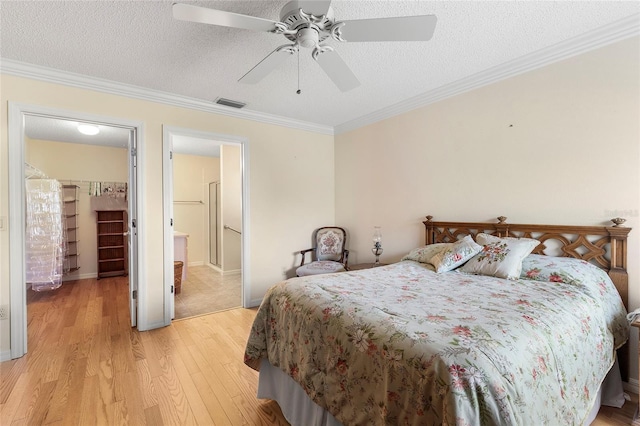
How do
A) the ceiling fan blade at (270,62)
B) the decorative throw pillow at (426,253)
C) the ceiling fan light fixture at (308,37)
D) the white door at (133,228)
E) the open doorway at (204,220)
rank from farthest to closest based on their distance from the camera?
the open doorway at (204,220) → the white door at (133,228) → the decorative throw pillow at (426,253) → the ceiling fan blade at (270,62) → the ceiling fan light fixture at (308,37)

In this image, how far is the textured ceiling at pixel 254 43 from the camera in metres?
1.78

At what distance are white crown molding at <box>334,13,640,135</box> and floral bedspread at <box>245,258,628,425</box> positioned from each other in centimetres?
160

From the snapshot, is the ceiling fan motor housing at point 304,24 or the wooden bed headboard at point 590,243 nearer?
the ceiling fan motor housing at point 304,24

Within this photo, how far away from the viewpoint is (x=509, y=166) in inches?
99.5

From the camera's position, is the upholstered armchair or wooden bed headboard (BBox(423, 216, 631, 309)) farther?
the upholstered armchair

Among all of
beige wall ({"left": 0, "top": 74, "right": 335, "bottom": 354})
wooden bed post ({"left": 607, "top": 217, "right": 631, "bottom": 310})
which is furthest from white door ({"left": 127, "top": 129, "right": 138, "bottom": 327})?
wooden bed post ({"left": 607, "top": 217, "right": 631, "bottom": 310})

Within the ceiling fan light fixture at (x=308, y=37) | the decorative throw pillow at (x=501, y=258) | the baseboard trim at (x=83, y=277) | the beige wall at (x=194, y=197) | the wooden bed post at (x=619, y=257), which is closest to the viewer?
the ceiling fan light fixture at (x=308, y=37)

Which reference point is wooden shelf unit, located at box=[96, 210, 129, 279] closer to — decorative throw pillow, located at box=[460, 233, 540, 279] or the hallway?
the hallway

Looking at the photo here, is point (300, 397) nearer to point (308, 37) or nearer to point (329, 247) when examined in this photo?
point (308, 37)

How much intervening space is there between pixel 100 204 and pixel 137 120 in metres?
3.27

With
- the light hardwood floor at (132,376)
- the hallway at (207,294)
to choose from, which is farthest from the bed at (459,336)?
the hallway at (207,294)

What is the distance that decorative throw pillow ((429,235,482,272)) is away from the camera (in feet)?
7.60

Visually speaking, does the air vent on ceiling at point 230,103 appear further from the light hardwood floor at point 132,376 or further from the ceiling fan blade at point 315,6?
the light hardwood floor at point 132,376

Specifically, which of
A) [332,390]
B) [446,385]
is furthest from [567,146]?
[332,390]
